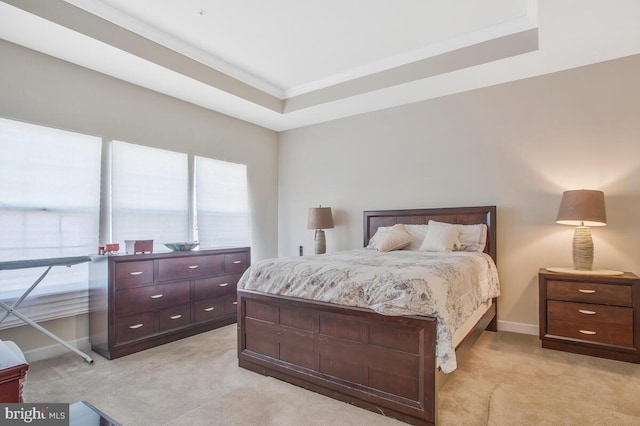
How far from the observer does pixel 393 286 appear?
201 centimetres

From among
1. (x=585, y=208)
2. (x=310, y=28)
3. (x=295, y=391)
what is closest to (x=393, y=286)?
(x=295, y=391)

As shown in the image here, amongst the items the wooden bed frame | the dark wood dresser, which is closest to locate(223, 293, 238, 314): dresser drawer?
the dark wood dresser

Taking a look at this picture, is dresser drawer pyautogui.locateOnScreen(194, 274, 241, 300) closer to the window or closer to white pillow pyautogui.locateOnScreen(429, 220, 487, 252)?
the window

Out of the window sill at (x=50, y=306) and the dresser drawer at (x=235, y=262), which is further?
the dresser drawer at (x=235, y=262)

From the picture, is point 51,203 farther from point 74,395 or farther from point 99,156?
point 74,395

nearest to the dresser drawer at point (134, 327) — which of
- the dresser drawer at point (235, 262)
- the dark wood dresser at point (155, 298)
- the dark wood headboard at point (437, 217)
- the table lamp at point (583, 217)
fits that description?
the dark wood dresser at point (155, 298)

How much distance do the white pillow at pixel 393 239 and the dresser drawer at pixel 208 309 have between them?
1861 mm

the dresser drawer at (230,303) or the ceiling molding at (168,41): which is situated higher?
the ceiling molding at (168,41)

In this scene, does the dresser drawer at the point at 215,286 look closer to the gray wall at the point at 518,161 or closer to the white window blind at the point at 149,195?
the white window blind at the point at 149,195

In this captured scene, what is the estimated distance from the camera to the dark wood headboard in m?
3.71

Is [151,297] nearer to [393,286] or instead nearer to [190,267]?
[190,267]

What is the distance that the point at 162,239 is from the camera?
3.89m

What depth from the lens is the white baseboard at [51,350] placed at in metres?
2.86

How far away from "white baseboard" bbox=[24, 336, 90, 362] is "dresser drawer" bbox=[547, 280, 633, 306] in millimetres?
4200
